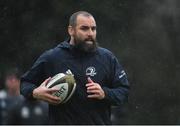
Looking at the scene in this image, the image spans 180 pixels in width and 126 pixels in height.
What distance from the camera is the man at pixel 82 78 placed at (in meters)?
6.50

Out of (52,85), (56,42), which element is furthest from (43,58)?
(56,42)

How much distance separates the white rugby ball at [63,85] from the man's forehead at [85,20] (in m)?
0.44

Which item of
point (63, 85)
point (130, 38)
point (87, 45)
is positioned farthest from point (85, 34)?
point (130, 38)

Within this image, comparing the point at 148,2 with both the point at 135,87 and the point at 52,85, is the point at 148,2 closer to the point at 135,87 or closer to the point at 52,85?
the point at 135,87

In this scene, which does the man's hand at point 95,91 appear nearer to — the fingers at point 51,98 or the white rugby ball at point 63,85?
the white rugby ball at point 63,85

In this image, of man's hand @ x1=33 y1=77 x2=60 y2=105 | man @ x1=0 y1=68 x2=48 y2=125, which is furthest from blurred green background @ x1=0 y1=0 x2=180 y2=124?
man's hand @ x1=33 y1=77 x2=60 y2=105

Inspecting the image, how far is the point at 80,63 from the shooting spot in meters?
6.64

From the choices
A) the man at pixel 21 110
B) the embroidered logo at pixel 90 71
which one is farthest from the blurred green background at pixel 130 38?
the embroidered logo at pixel 90 71

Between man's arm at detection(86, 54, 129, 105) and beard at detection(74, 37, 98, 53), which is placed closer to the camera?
man's arm at detection(86, 54, 129, 105)

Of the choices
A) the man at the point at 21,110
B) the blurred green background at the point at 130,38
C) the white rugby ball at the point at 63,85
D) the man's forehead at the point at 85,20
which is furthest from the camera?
the blurred green background at the point at 130,38

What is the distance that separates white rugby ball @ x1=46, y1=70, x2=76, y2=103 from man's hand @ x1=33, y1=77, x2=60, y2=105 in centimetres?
3

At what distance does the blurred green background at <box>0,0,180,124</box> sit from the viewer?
12.1 metres

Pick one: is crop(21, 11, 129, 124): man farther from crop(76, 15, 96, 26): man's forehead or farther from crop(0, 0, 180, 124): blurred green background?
crop(0, 0, 180, 124): blurred green background

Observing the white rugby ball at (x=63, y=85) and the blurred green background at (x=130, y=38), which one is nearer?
the white rugby ball at (x=63, y=85)
